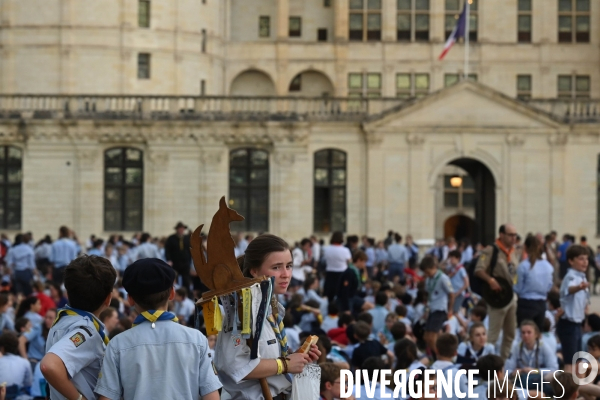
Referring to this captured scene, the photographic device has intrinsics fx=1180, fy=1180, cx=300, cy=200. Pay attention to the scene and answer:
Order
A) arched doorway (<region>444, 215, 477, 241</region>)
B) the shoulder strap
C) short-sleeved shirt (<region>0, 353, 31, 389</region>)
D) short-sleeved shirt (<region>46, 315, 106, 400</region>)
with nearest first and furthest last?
short-sleeved shirt (<region>46, 315, 106, 400</region>) → short-sleeved shirt (<region>0, 353, 31, 389</region>) → the shoulder strap → arched doorway (<region>444, 215, 477, 241</region>)

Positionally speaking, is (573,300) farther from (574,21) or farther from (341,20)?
(574,21)

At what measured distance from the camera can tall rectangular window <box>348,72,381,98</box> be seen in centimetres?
5094

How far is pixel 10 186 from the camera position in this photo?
36.5 metres

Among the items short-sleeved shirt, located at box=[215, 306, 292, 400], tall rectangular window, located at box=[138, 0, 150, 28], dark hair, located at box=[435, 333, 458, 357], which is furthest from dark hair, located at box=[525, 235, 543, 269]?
tall rectangular window, located at box=[138, 0, 150, 28]

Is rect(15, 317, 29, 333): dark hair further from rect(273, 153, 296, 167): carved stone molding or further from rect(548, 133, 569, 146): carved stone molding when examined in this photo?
rect(548, 133, 569, 146): carved stone molding

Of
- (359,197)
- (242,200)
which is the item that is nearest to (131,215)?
(242,200)

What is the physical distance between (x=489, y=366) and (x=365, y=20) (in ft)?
134

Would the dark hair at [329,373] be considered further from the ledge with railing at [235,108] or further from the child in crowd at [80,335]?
the ledge with railing at [235,108]

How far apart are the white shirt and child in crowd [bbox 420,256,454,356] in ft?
Result: 12.9

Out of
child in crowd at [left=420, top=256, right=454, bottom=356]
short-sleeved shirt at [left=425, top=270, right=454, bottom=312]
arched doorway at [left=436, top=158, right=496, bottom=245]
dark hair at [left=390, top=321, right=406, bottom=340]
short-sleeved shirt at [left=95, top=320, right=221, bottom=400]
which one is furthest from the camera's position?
arched doorway at [left=436, top=158, right=496, bottom=245]

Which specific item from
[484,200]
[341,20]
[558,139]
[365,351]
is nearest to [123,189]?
[484,200]

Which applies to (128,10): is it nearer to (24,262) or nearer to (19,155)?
(19,155)

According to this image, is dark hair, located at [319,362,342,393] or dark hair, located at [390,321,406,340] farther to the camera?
dark hair, located at [390,321,406,340]

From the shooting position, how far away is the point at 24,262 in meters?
24.0
